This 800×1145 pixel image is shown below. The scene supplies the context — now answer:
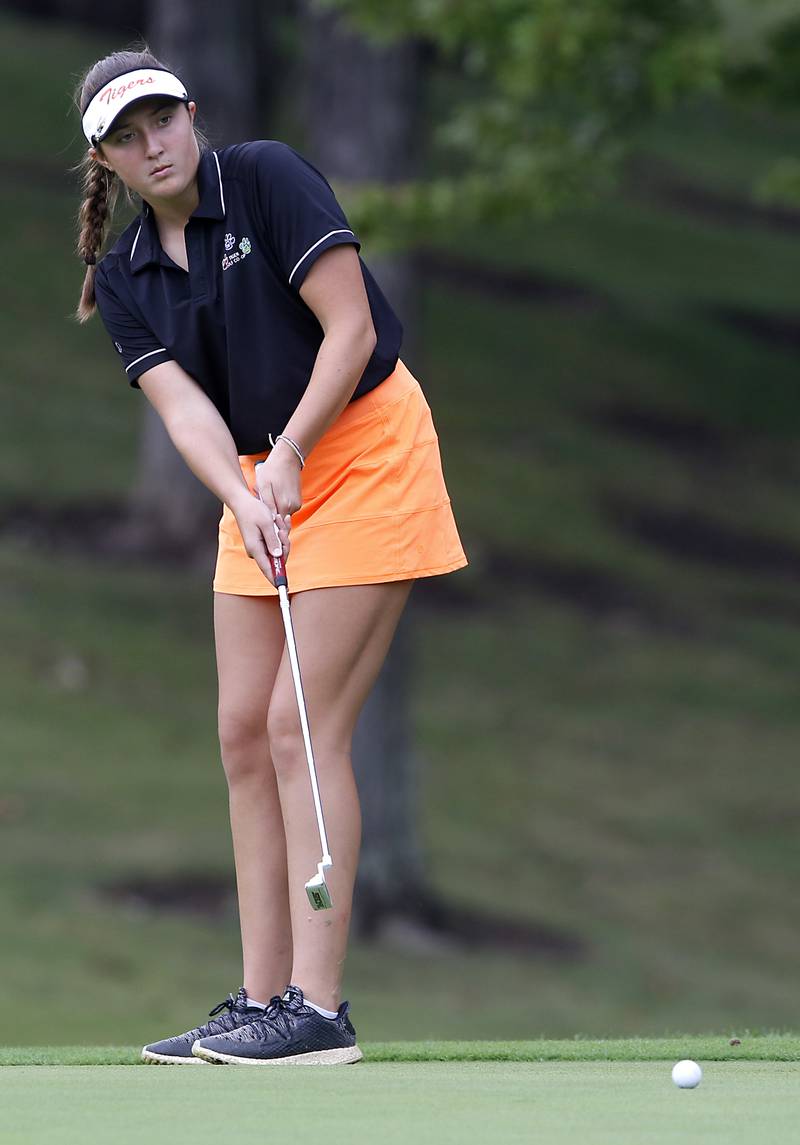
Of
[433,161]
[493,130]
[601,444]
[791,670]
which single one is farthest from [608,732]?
[433,161]

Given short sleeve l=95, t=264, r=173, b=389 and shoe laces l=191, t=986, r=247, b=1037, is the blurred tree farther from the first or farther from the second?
shoe laces l=191, t=986, r=247, b=1037

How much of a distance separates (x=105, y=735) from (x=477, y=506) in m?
7.61

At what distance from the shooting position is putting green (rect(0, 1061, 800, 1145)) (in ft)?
10.6

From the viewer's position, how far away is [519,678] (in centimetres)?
1819

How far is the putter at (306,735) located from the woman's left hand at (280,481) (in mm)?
101

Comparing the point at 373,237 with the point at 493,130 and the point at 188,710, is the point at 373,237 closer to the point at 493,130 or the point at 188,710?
the point at 493,130

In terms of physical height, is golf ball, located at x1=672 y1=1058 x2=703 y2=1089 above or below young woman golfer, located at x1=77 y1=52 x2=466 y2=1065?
below

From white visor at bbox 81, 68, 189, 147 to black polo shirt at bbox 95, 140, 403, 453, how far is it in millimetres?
190

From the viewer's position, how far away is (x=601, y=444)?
25.3 meters

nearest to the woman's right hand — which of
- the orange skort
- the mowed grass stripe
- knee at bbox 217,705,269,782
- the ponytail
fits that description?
the orange skort

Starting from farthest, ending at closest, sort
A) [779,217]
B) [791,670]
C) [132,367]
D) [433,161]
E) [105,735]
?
[779,217]
[433,161]
[791,670]
[105,735]
[132,367]

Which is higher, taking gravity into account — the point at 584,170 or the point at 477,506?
the point at 584,170

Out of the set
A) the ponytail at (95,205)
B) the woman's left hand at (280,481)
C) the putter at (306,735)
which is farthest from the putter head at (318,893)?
the ponytail at (95,205)

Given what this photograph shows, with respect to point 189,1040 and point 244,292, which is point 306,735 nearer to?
point 189,1040
